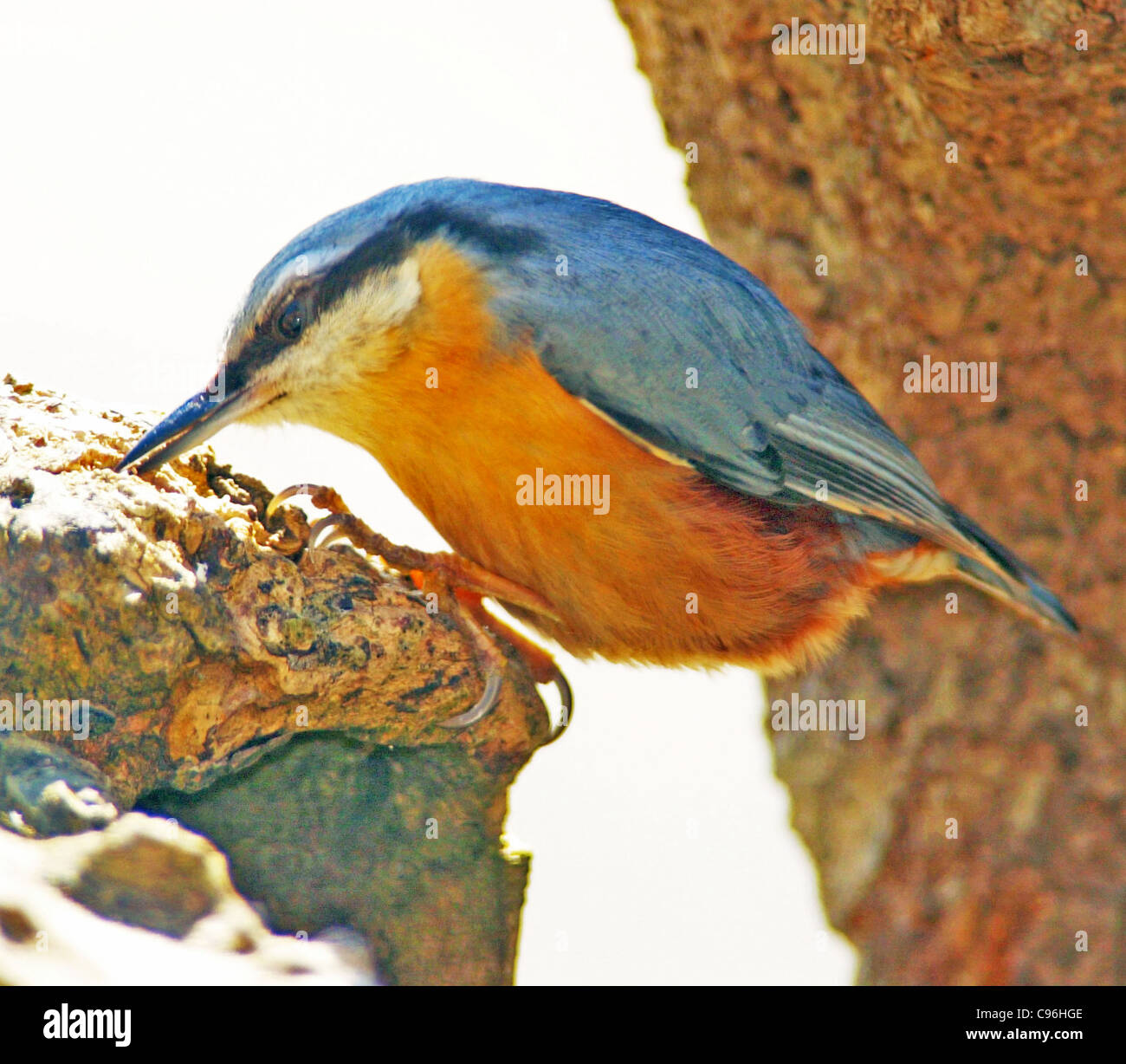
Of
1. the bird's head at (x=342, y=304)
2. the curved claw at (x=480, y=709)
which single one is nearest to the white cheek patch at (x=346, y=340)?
the bird's head at (x=342, y=304)

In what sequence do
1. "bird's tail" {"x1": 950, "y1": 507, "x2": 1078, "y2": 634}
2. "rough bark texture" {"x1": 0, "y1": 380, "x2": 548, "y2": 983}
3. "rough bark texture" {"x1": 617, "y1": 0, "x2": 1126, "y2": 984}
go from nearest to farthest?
1. "rough bark texture" {"x1": 0, "y1": 380, "x2": 548, "y2": 983}
2. "bird's tail" {"x1": 950, "y1": 507, "x2": 1078, "y2": 634}
3. "rough bark texture" {"x1": 617, "y1": 0, "x2": 1126, "y2": 984}

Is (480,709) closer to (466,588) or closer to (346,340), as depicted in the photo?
(466,588)

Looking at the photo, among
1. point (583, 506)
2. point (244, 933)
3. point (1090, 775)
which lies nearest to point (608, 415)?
point (583, 506)

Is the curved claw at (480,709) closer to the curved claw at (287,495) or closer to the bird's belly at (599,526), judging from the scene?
the bird's belly at (599,526)

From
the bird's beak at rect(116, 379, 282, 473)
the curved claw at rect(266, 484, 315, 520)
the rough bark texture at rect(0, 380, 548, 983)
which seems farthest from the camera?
the curved claw at rect(266, 484, 315, 520)

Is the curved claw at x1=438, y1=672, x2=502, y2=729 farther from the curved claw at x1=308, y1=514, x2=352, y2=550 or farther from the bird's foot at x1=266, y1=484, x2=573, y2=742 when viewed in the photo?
the curved claw at x1=308, y1=514, x2=352, y2=550

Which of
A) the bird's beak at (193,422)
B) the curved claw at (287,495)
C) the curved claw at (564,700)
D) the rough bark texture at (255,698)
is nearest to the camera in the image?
the rough bark texture at (255,698)

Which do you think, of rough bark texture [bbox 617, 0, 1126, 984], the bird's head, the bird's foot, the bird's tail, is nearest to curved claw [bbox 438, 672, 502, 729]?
the bird's foot

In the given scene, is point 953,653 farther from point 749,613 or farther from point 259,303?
point 259,303

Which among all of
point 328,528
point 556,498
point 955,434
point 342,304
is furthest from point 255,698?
point 955,434
